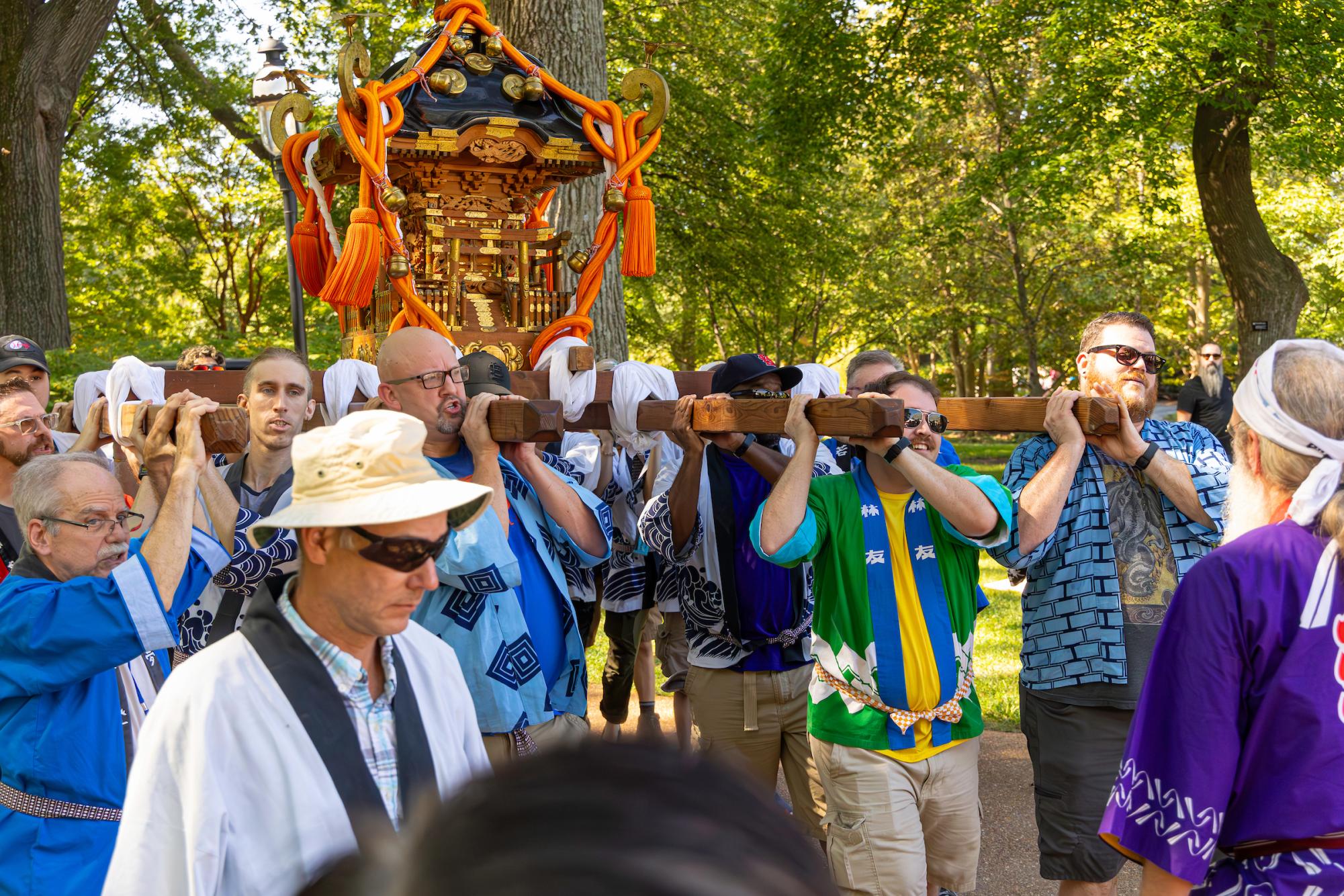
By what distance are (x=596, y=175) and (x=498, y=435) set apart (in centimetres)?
531

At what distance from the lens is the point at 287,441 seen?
396cm

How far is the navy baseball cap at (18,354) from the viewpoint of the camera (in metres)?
Result: 4.87

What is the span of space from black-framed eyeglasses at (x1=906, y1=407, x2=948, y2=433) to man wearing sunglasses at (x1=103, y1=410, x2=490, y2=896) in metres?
1.89

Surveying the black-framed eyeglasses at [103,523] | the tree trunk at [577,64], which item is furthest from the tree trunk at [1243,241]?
the black-framed eyeglasses at [103,523]

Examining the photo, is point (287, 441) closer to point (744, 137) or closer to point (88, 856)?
point (88, 856)

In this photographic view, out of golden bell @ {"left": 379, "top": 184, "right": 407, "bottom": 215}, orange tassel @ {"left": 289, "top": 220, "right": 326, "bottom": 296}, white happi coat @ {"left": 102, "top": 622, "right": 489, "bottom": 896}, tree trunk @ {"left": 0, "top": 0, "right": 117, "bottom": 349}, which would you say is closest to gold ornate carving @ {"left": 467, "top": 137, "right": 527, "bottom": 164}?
golden bell @ {"left": 379, "top": 184, "right": 407, "bottom": 215}

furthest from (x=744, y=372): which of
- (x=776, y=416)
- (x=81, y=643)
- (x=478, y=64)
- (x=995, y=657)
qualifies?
(x=995, y=657)

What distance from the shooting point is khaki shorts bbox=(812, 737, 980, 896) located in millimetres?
3605

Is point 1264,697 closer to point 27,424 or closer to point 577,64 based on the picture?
point 27,424

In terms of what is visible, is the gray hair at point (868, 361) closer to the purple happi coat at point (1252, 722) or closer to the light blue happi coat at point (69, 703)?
the purple happi coat at point (1252, 722)

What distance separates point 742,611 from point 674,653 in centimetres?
184

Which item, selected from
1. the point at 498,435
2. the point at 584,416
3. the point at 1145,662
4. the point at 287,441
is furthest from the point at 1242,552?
the point at 287,441

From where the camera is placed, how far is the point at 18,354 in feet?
16.2

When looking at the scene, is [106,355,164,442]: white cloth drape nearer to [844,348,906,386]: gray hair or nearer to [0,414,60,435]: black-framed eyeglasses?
[0,414,60,435]: black-framed eyeglasses
